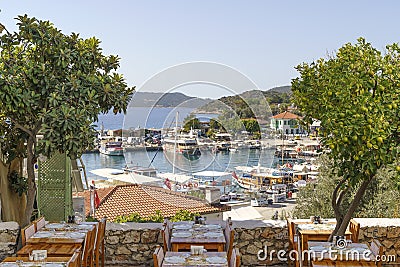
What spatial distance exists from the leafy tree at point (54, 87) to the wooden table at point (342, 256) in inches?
91.1

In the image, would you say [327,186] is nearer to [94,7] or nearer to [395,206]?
[395,206]

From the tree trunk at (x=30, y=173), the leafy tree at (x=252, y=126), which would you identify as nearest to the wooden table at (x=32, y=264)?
the tree trunk at (x=30, y=173)

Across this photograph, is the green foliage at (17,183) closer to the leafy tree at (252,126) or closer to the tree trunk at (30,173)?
the tree trunk at (30,173)

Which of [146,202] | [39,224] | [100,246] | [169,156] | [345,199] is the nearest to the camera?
[39,224]

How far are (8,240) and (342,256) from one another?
11.4 feet

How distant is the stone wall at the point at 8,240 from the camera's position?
5.67 metres

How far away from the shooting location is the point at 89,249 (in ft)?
Result: 16.8

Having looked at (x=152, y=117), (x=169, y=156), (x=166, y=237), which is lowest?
(x=166, y=237)

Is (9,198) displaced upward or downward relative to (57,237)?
upward

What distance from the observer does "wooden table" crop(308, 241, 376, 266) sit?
14.4ft

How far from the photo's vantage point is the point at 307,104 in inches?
188

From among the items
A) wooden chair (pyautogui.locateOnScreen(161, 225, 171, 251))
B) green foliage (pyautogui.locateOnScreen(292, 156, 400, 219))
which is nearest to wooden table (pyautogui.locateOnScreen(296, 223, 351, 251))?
wooden chair (pyautogui.locateOnScreen(161, 225, 171, 251))

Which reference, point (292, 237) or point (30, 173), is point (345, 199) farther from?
point (30, 173)

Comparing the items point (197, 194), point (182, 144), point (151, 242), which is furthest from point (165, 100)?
point (151, 242)
